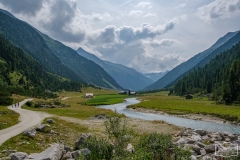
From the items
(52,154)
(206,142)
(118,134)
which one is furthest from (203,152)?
(52,154)

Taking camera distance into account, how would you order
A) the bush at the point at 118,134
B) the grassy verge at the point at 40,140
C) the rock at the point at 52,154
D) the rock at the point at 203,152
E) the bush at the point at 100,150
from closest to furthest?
the bush at the point at 100,150 < the bush at the point at 118,134 < the rock at the point at 52,154 < the grassy verge at the point at 40,140 < the rock at the point at 203,152

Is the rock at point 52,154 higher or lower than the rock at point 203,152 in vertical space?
higher

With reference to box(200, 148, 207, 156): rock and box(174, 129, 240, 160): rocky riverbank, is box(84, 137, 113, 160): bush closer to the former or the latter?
box(174, 129, 240, 160): rocky riverbank

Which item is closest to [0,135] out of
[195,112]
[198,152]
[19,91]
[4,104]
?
[198,152]

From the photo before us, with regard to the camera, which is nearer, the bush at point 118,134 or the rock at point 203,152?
the bush at point 118,134

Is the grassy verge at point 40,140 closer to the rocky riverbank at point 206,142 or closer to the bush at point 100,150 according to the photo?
the bush at point 100,150

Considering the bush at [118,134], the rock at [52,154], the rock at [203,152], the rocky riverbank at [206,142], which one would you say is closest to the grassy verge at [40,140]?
the rock at [52,154]

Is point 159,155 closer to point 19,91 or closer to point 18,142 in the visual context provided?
point 18,142

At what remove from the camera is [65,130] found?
42531 mm

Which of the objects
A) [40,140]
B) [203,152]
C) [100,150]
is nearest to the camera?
[100,150]

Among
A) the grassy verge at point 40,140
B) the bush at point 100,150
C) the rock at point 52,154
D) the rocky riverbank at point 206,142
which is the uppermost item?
the bush at point 100,150

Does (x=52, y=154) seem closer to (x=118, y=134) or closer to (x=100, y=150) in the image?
(x=100, y=150)

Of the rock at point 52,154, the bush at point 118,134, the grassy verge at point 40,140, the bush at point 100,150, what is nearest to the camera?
the bush at point 100,150

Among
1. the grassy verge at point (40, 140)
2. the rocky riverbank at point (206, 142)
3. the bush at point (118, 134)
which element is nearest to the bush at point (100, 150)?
the bush at point (118, 134)
